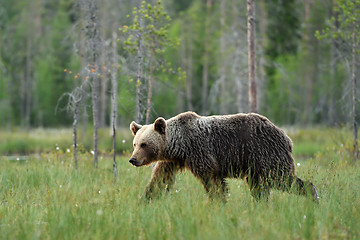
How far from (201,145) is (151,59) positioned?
4.66 meters

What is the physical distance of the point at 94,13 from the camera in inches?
392

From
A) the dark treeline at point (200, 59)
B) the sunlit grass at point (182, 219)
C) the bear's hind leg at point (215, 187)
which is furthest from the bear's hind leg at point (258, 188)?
the dark treeline at point (200, 59)

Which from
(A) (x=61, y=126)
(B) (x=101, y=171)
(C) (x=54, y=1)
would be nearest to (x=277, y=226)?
(B) (x=101, y=171)

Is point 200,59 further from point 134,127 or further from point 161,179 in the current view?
point 161,179

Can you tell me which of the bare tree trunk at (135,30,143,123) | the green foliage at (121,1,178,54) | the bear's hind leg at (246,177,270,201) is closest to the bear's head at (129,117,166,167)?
the bear's hind leg at (246,177,270,201)

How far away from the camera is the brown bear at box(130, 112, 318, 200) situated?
253 inches

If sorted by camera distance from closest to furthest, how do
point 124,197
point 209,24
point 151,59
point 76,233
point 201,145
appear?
point 76,233
point 124,197
point 201,145
point 151,59
point 209,24

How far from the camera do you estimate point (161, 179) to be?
660cm

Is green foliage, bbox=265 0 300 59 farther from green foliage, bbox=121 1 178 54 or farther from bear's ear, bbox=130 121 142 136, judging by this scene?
bear's ear, bbox=130 121 142 136

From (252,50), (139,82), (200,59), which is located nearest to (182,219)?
(139,82)

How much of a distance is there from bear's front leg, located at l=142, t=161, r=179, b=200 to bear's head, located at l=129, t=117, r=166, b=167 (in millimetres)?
252

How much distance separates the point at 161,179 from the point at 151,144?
569 mm

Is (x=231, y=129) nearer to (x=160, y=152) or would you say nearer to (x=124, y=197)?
(x=160, y=152)

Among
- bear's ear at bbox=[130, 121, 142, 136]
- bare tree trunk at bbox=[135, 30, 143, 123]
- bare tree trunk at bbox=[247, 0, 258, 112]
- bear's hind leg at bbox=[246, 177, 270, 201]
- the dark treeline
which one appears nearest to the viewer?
bear's hind leg at bbox=[246, 177, 270, 201]
